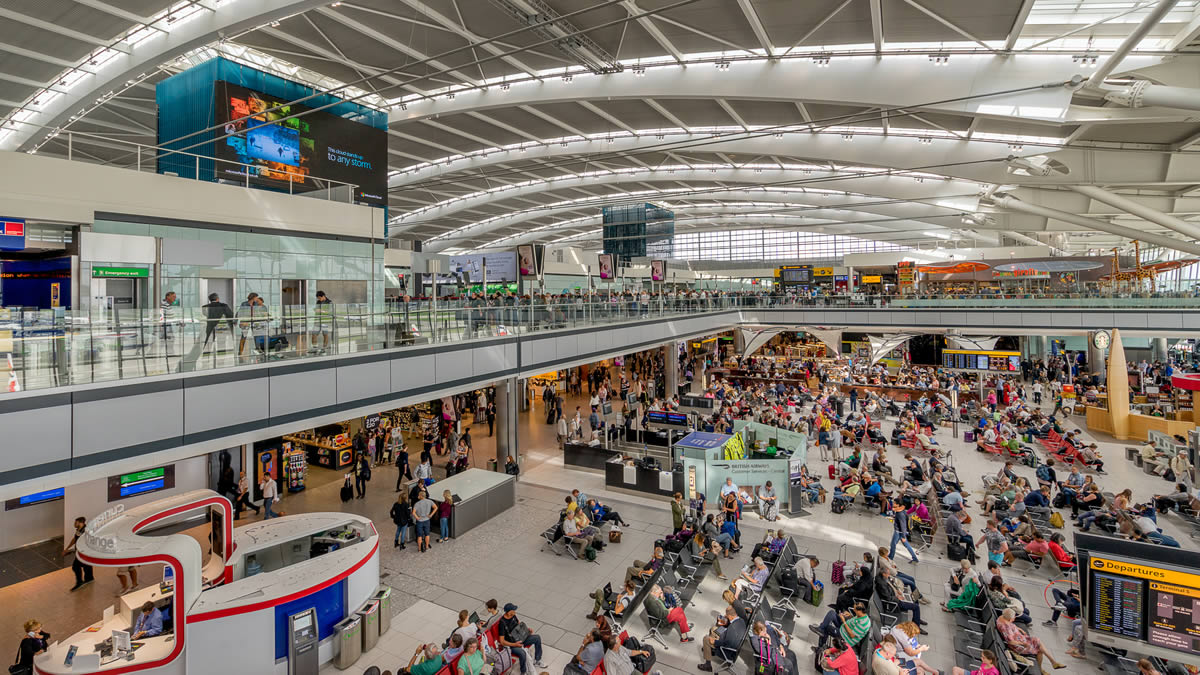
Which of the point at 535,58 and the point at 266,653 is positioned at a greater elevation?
the point at 535,58

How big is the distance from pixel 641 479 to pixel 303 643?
8.88m

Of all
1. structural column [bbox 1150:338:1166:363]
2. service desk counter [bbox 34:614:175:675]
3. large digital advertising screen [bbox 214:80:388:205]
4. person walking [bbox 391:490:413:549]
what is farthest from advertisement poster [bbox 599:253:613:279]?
structural column [bbox 1150:338:1166:363]

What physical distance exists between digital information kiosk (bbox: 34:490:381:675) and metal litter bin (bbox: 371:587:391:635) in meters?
0.14

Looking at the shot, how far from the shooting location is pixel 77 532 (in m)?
10.4

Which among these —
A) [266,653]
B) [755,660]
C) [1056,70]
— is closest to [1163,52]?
[1056,70]

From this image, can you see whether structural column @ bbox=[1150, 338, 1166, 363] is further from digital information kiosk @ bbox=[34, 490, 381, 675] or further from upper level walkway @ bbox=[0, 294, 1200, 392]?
digital information kiosk @ bbox=[34, 490, 381, 675]

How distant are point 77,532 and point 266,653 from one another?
22.1ft

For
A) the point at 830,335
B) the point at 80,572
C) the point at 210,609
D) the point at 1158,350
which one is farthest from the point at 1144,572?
the point at 1158,350

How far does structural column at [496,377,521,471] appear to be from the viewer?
15625 mm

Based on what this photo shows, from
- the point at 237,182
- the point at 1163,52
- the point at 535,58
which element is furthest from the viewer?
the point at 535,58

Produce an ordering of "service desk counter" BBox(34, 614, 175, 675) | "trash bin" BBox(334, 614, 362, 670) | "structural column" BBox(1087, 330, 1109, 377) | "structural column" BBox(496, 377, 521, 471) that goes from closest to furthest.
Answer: "service desk counter" BBox(34, 614, 175, 675), "trash bin" BBox(334, 614, 362, 670), "structural column" BBox(496, 377, 521, 471), "structural column" BBox(1087, 330, 1109, 377)

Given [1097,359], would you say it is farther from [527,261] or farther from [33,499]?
[33,499]

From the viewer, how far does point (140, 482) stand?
11969 millimetres

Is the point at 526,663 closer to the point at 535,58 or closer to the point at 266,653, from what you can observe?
the point at 266,653
